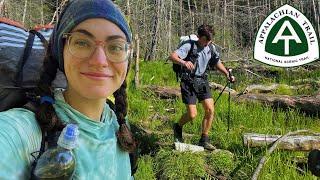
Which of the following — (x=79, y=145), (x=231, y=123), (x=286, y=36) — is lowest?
(x=231, y=123)

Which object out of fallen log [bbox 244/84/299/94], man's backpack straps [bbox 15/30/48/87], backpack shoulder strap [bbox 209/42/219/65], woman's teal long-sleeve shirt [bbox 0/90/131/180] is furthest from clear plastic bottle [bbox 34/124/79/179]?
fallen log [bbox 244/84/299/94]

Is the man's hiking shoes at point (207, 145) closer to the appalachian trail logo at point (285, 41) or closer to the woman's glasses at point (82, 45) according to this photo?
the woman's glasses at point (82, 45)

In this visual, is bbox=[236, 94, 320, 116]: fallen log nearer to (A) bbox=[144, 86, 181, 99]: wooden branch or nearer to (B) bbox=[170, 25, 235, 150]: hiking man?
(A) bbox=[144, 86, 181, 99]: wooden branch

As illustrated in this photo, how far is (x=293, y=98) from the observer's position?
787cm

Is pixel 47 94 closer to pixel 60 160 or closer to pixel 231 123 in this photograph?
pixel 60 160

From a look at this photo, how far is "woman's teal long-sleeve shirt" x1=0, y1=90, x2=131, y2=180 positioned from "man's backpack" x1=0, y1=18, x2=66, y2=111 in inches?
6.7

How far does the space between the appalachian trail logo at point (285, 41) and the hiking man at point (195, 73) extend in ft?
18.2

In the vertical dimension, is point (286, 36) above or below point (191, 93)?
above

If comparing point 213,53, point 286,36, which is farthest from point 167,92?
point 286,36

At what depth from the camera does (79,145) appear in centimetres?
126

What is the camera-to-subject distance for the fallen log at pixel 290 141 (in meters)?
5.37

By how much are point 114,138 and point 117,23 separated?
383 millimetres

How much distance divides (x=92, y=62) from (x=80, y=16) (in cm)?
13

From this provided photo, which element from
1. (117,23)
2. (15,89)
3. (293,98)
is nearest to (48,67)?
(15,89)
